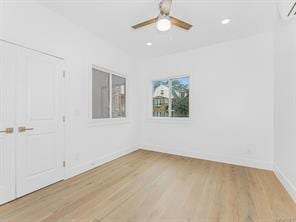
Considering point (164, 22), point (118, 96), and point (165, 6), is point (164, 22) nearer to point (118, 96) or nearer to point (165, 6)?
point (165, 6)

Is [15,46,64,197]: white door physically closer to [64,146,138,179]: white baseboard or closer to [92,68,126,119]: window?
[64,146,138,179]: white baseboard

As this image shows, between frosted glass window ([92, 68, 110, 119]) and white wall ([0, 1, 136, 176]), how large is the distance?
251 mm

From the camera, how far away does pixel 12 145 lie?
216 cm

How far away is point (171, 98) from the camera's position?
471 centimetres

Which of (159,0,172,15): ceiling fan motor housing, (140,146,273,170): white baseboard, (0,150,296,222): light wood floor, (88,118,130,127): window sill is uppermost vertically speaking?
(159,0,172,15): ceiling fan motor housing

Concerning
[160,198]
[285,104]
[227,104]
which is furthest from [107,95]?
[285,104]

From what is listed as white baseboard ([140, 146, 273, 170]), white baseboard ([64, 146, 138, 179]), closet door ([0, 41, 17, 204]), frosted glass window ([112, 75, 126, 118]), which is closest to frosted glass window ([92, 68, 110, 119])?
frosted glass window ([112, 75, 126, 118])

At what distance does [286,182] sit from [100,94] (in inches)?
156

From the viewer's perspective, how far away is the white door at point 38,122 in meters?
2.24

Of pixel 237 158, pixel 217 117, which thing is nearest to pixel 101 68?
pixel 217 117

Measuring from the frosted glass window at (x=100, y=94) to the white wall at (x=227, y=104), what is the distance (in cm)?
173

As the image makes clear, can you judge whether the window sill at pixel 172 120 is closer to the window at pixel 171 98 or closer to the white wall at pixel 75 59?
the window at pixel 171 98

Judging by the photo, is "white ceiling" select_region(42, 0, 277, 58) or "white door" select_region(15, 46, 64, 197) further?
"white ceiling" select_region(42, 0, 277, 58)

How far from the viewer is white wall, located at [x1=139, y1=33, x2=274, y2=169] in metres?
3.29
